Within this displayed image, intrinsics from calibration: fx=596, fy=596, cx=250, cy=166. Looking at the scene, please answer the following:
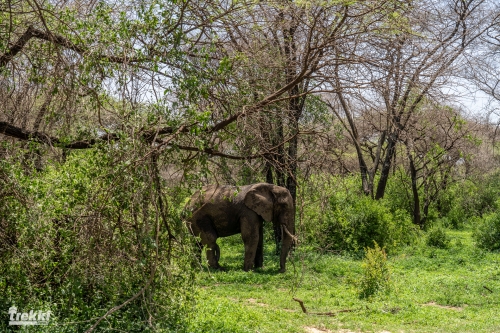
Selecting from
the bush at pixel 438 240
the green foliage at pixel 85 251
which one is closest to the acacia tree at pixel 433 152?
the bush at pixel 438 240

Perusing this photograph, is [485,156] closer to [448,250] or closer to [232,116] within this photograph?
[448,250]

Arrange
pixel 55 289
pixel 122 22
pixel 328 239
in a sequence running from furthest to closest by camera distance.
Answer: pixel 328 239
pixel 55 289
pixel 122 22

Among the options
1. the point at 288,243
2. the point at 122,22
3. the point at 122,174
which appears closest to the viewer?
the point at 122,174

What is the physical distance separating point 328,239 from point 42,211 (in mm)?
10771

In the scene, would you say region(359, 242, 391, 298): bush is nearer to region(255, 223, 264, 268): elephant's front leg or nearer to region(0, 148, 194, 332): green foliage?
region(255, 223, 264, 268): elephant's front leg

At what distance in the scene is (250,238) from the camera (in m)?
Result: 13.9

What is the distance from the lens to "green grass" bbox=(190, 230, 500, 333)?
28.5 feet

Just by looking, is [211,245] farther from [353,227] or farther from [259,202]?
[353,227]

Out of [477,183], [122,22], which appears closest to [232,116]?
[122,22]

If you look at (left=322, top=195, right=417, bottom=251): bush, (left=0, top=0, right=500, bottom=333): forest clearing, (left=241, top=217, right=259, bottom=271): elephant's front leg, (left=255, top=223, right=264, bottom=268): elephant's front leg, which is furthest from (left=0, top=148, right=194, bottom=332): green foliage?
(left=322, top=195, right=417, bottom=251): bush

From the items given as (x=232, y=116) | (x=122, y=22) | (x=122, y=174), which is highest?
(x=122, y=22)

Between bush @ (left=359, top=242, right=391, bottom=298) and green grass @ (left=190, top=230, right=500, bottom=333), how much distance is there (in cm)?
15

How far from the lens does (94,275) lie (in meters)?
6.77

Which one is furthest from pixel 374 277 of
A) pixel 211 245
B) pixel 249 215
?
pixel 211 245
